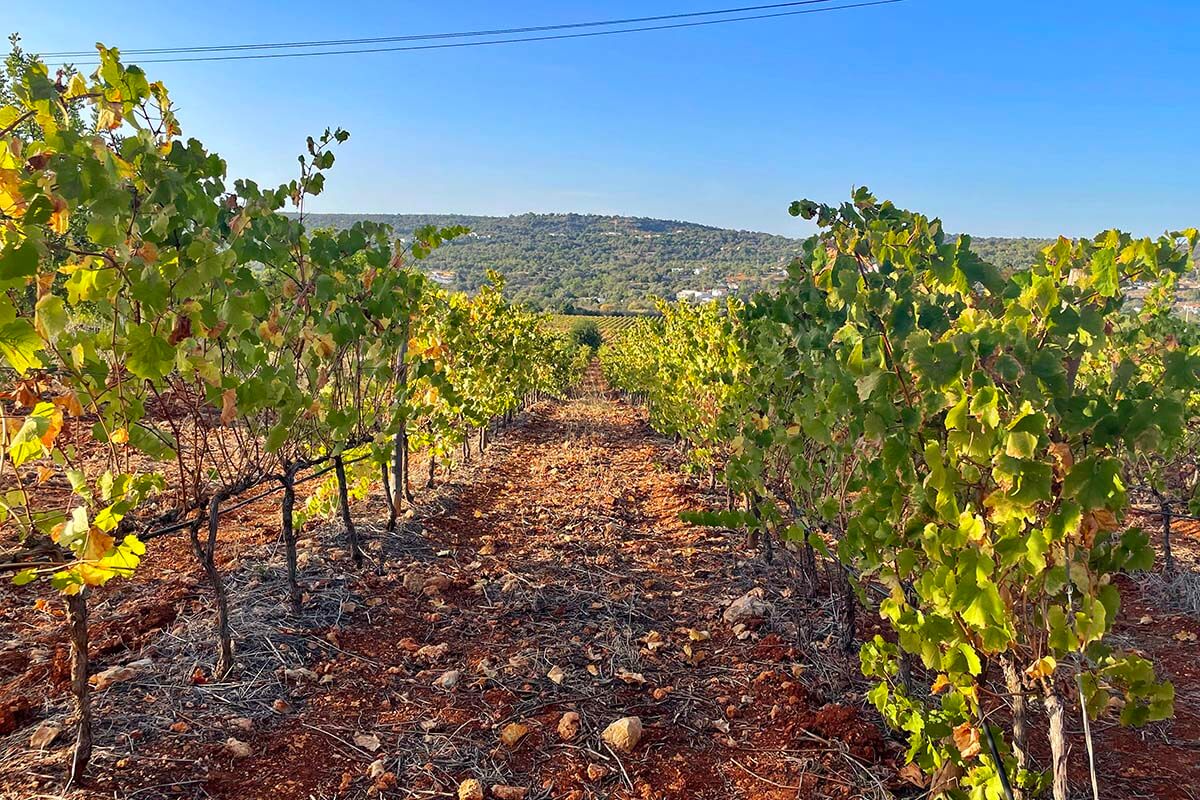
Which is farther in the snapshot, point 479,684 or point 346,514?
point 346,514

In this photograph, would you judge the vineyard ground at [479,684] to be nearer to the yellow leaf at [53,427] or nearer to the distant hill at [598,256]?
the yellow leaf at [53,427]

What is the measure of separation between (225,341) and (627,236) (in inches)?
4889

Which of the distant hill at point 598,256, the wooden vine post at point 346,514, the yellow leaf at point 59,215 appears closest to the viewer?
the yellow leaf at point 59,215

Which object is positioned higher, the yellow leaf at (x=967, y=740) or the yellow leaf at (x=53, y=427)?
the yellow leaf at (x=53, y=427)

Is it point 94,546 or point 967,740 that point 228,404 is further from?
point 967,740

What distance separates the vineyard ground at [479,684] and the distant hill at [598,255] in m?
68.2

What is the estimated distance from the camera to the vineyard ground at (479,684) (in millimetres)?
2900

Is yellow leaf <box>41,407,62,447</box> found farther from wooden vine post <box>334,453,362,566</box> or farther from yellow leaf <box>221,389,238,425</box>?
wooden vine post <box>334,453,362,566</box>

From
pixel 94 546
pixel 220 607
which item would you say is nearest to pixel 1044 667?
pixel 94 546

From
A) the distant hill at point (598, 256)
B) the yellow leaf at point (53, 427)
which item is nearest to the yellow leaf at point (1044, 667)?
the yellow leaf at point (53, 427)

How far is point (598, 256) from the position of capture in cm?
11419

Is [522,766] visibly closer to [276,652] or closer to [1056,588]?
[276,652]

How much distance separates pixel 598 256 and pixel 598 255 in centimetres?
50

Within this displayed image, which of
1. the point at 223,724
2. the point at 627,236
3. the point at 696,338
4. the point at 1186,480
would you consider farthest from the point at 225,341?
the point at 627,236
